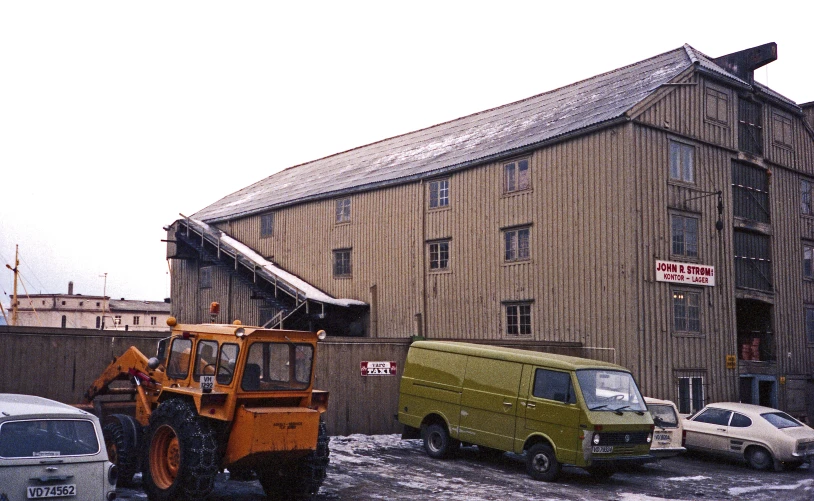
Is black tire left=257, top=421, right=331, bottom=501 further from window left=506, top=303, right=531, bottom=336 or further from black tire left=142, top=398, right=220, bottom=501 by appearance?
window left=506, top=303, right=531, bottom=336

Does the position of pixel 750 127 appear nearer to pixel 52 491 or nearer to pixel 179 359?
pixel 179 359

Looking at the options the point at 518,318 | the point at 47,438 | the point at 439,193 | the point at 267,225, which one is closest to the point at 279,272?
the point at 267,225

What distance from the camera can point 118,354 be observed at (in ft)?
51.6

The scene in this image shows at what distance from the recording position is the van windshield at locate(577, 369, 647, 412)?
46.3ft

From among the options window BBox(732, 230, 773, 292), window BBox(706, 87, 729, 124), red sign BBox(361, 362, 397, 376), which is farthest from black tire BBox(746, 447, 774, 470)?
window BBox(706, 87, 729, 124)

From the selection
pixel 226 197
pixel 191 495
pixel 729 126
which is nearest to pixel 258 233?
pixel 226 197

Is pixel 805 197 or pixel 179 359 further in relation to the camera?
pixel 805 197

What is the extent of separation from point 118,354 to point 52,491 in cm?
774

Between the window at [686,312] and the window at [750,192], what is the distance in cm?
389

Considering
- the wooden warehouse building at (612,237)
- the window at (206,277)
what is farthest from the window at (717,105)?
the window at (206,277)

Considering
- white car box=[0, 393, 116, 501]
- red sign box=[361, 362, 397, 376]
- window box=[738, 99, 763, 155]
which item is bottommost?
white car box=[0, 393, 116, 501]

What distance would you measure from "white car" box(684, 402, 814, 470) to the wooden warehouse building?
3.45m

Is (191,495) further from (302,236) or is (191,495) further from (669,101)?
(302,236)

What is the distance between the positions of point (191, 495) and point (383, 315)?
19894 mm
